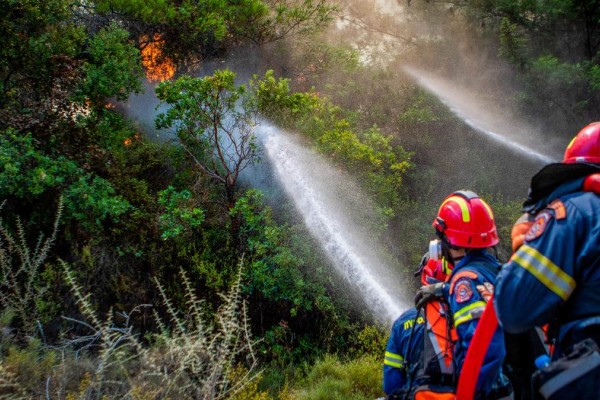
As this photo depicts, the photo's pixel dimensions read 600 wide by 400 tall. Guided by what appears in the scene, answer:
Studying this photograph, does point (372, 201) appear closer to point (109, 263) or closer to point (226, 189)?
point (226, 189)

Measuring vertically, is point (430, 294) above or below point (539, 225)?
below

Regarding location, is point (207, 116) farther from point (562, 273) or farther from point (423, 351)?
point (562, 273)

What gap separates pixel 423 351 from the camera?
2605 mm

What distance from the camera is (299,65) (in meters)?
12.1

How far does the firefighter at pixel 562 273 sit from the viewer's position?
1.56 metres

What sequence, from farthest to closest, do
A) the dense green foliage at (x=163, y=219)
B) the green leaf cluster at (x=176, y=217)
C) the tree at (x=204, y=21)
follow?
the tree at (x=204, y=21)
the green leaf cluster at (x=176, y=217)
the dense green foliage at (x=163, y=219)

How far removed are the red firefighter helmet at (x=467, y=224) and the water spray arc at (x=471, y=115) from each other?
9295mm

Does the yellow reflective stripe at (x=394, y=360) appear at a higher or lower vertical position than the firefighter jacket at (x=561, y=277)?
lower

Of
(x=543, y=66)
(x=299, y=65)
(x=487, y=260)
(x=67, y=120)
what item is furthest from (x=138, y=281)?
(x=543, y=66)

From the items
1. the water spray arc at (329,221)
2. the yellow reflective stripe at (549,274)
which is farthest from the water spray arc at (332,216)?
the yellow reflective stripe at (549,274)

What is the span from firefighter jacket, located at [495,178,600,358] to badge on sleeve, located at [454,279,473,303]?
631mm

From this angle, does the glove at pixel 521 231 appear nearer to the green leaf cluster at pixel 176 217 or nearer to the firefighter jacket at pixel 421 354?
the firefighter jacket at pixel 421 354

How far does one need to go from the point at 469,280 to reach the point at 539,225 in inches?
30.5

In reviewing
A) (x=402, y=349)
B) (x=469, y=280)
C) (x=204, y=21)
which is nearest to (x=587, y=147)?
(x=469, y=280)
